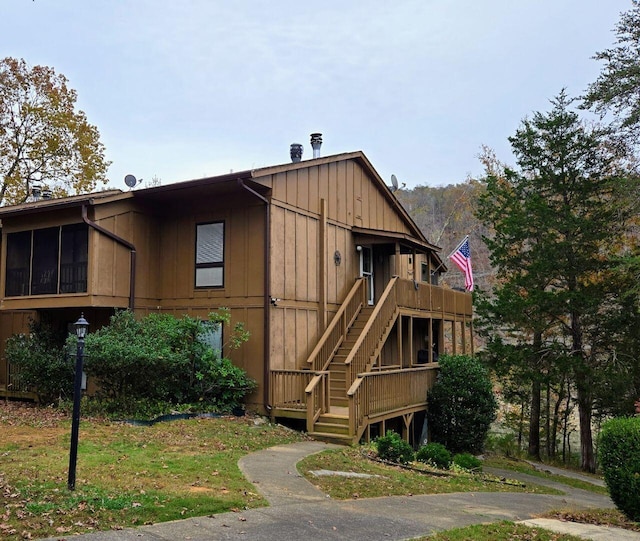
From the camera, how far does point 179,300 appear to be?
49.9 ft

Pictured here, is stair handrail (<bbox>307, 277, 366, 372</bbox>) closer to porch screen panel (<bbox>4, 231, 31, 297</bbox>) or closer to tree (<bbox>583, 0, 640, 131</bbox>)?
porch screen panel (<bbox>4, 231, 31, 297</bbox>)

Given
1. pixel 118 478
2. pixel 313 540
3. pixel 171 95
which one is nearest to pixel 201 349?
pixel 118 478

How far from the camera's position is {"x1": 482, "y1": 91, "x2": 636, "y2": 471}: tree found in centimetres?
1970

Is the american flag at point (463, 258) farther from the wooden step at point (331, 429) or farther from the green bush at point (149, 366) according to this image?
the wooden step at point (331, 429)

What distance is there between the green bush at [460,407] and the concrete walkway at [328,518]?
7015 millimetres

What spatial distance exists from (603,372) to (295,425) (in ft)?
38.0

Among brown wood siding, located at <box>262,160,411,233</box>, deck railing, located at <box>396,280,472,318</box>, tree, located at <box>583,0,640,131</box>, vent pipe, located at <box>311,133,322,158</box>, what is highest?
tree, located at <box>583,0,640,131</box>

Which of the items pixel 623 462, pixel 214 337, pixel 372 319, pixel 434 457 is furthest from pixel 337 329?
pixel 623 462

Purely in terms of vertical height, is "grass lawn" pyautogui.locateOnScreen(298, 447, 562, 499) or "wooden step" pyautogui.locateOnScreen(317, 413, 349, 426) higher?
"wooden step" pyautogui.locateOnScreen(317, 413, 349, 426)

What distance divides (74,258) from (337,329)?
7.15m

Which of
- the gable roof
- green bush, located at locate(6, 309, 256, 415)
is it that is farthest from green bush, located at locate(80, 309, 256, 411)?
the gable roof

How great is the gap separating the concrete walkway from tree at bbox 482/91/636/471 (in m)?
12.4

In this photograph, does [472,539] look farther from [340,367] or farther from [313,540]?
[340,367]

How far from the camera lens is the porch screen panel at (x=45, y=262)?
1455cm
